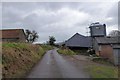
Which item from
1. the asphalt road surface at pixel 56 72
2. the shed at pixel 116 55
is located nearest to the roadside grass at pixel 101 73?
the asphalt road surface at pixel 56 72

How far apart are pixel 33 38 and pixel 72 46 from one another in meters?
39.3

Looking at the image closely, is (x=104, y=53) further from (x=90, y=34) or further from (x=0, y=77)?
(x=0, y=77)

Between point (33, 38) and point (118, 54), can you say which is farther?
point (33, 38)

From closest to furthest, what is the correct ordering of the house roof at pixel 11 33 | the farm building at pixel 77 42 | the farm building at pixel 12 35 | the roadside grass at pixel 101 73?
the roadside grass at pixel 101 73 < the farm building at pixel 12 35 < the house roof at pixel 11 33 < the farm building at pixel 77 42

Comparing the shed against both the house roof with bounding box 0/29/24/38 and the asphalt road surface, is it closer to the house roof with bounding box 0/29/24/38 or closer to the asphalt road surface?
the asphalt road surface

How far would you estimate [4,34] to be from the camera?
7006 cm

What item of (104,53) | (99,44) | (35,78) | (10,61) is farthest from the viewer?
(99,44)

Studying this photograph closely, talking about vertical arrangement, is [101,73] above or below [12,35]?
below

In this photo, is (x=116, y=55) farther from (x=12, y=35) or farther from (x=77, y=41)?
(x=77, y=41)

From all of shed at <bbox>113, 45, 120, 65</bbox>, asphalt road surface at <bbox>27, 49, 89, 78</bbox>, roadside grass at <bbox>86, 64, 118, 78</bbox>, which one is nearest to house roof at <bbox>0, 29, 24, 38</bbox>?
shed at <bbox>113, 45, 120, 65</bbox>

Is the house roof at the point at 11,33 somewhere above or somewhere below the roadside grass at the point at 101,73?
above

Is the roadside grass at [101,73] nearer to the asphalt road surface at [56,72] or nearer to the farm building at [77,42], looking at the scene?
the asphalt road surface at [56,72]

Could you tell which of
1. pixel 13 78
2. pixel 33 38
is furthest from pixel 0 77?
pixel 33 38

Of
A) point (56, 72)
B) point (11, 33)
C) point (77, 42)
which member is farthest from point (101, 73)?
point (77, 42)
